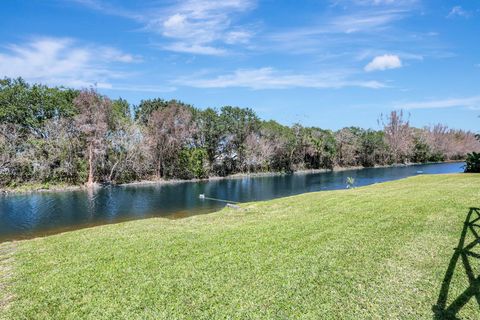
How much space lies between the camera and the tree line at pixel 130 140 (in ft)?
148

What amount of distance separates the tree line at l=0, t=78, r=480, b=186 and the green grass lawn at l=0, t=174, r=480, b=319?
126 ft

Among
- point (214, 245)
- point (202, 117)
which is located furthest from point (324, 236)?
point (202, 117)

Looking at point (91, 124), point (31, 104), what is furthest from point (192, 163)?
point (31, 104)

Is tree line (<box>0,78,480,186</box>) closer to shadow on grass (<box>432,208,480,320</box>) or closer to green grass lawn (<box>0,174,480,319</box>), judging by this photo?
green grass lawn (<box>0,174,480,319</box>)

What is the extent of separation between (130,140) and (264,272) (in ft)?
162

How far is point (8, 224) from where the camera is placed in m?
23.3

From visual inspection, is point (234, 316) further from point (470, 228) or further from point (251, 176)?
point (251, 176)

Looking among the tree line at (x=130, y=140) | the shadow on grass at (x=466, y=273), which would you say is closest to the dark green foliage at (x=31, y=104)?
the tree line at (x=130, y=140)

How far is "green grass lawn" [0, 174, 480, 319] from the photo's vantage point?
21.5ft

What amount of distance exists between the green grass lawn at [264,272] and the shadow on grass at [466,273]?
32mm

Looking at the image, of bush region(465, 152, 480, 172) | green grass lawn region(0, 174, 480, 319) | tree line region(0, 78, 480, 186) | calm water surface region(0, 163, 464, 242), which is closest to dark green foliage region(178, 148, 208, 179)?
tree line region(0, 78, 480, 186)

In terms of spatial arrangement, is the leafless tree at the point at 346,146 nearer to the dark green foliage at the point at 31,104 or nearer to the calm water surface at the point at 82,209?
the calm water surface at the point at 82,209

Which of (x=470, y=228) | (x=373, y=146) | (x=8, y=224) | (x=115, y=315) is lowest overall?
(x=8, y=224)

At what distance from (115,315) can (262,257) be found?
411 centimetres
